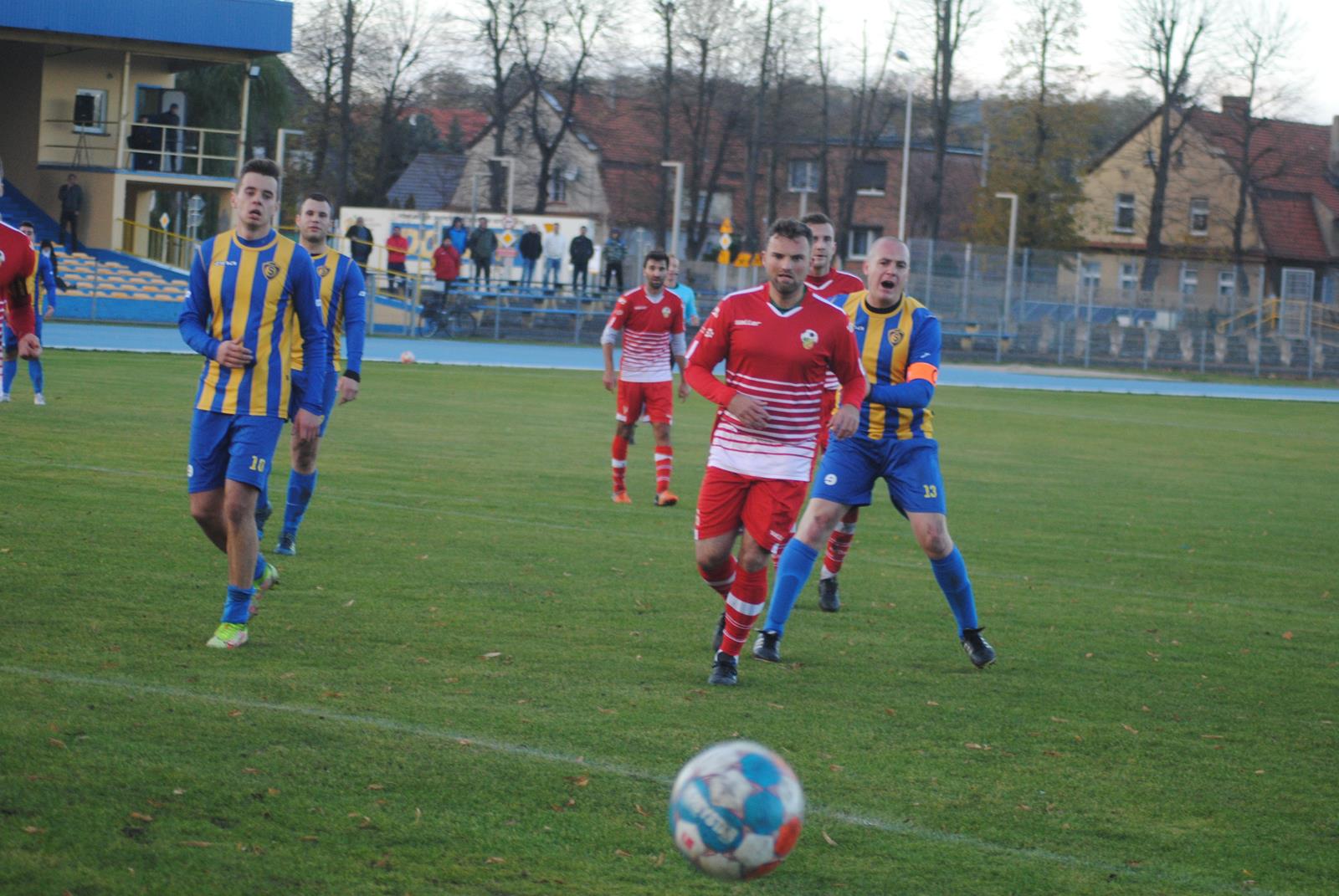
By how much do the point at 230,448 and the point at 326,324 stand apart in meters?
2.83

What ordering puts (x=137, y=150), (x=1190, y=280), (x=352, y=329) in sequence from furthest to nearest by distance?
(x=1190, y=280) → (x=137, y=150) → (x=352, y=329)

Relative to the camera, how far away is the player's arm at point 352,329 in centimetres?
904

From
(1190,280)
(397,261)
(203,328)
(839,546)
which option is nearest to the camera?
(203,328)

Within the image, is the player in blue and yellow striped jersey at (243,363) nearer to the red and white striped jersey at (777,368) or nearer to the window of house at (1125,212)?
the red and white striped jersey at (777,368)

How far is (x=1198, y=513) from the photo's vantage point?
48.0 ft

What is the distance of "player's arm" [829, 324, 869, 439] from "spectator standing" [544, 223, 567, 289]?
35629mm

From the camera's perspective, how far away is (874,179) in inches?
3152

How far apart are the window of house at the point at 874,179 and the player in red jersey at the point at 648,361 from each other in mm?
63306

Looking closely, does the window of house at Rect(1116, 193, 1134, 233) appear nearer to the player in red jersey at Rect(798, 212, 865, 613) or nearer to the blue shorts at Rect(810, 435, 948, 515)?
the player in red jersey at Rect(798, 212, 865, 613)

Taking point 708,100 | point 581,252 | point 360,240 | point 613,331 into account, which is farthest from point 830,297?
point 708,100

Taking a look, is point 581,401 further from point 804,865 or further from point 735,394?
point 804,865

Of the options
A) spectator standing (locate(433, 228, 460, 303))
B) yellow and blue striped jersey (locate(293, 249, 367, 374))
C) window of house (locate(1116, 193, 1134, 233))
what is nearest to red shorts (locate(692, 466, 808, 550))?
yellow and blue striped jersey (locate(293, 249, 367, 374))

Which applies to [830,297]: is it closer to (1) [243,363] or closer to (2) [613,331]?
(1) [243,363]

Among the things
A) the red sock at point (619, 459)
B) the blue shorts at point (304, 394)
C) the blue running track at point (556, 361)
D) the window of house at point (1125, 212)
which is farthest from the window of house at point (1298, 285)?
the blue shorts at point (304, 394)
